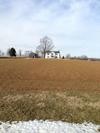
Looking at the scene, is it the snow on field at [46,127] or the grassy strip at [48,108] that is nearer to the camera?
the snow on field at [46,127]

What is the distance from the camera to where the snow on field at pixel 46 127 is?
8742 millimetres

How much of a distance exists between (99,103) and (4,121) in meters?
5.81

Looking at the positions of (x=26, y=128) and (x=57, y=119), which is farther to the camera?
(x=57, y=119)

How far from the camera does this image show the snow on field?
8742 mm

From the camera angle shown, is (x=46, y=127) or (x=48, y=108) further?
(x=48, y=108)

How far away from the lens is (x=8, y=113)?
11.0 metres

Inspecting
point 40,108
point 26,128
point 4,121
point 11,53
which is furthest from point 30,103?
point 11,53

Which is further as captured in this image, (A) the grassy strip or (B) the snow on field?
(A) the grassy strip

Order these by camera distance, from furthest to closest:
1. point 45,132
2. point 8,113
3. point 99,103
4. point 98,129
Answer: point 99,103, point 8,113, point 98,129, point 45,132

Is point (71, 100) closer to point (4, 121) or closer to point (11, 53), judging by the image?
point (4, 121)

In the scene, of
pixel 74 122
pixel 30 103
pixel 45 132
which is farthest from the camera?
pixel 30 103

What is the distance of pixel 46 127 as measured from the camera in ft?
30.0

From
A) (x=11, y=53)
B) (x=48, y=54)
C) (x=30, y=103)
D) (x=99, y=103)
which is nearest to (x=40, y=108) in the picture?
(x=30, y=103)

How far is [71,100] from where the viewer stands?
14.3m
